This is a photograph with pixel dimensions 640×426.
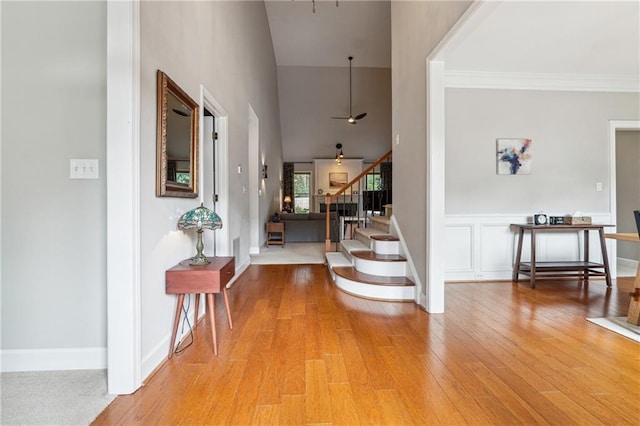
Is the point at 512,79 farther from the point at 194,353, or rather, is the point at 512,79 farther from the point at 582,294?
the point at 194,353

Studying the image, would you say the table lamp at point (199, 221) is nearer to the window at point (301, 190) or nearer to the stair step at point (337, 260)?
the stair step at point (337, 260)

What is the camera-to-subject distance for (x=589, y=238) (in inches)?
166

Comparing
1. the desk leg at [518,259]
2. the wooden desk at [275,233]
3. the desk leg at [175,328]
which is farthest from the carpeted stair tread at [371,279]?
the wooden desk at [275,233]

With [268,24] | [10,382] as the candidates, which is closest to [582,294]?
[10,382]

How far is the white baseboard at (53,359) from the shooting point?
1.90 metres

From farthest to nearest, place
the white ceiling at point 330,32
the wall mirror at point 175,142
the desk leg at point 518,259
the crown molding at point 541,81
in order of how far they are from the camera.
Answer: the white ceiling at point 330,32
the crown molding at point 541,81
the desk leg at point 518,259
the wall mirror at point 175,142

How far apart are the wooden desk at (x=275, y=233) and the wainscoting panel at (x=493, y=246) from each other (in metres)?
3.79

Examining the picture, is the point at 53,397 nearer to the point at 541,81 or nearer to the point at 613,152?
the point at 541,81

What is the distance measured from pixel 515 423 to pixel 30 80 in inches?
131

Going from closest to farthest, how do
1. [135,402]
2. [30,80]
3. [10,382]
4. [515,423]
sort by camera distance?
[515,423] < [135,402] < [10,382] < [30,80]

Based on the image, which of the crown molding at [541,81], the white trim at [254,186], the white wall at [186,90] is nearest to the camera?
the white wall at [186,90]

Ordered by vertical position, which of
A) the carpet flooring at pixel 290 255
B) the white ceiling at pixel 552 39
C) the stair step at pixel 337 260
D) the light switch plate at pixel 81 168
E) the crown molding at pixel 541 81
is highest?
the white ceiling at pixel 552 39

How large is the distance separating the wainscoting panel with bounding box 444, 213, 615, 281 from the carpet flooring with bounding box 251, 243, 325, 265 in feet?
6.99

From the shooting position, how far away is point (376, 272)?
3582mm
